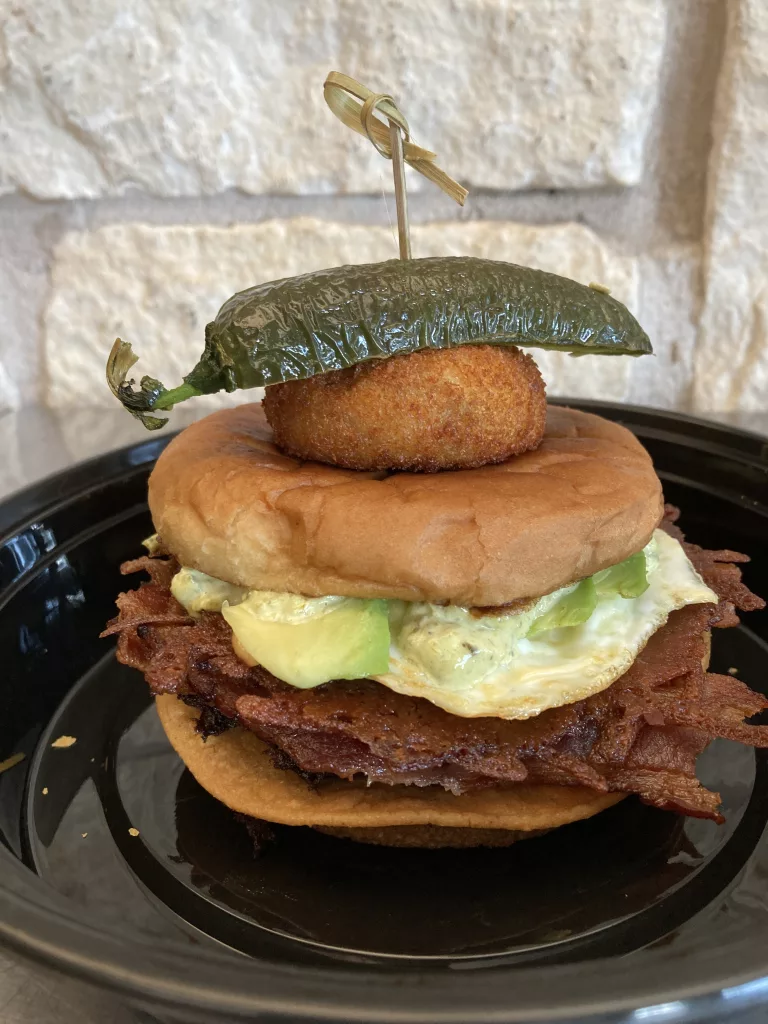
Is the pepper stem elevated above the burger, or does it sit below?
above

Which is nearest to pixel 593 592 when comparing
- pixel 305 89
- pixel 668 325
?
pixel 668 325

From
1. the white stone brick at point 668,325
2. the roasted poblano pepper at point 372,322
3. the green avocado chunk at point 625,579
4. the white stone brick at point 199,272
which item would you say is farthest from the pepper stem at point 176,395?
the white stone brick at point 668,325

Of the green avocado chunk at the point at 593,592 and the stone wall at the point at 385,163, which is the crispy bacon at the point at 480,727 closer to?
the green avocado chunk at the point at 593,592

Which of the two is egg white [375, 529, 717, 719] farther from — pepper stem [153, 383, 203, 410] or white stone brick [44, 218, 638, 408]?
white stone brick [44, 218, 638, 408]

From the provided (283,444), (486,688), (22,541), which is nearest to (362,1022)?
(486,688)

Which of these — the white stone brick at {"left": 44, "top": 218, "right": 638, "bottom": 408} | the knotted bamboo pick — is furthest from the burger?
the white stone brick at {"left": 44, "top": 218, "right": 638, "bottom": 408}

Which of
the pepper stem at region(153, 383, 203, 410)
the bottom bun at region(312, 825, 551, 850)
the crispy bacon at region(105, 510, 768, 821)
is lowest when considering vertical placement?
the bottom bun at region(312, 825, 551, 850)

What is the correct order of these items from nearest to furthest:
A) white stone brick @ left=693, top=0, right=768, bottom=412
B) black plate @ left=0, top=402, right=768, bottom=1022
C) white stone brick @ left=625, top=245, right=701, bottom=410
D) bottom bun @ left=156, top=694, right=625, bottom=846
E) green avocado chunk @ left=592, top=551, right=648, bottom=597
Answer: black plate @ left=0, top=402, right=768, bottom=1022
bottom bun @ left=156, top=694, right=625, bottom=846
green avocado chunk @ left=592, top=551, right=648, bottom=597
white stone brick @ left=693, top=0, right=768, bottom=412
white stone brick @ left=625, top=245, right=701, bottom=410
